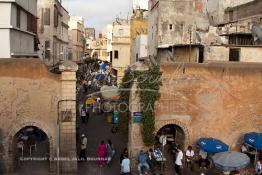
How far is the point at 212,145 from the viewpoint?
1841 cm

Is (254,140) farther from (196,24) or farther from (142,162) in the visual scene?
(196,24)

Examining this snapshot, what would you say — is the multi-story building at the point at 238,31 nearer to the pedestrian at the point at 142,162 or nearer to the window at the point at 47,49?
the pedestrian at the point at 142,162

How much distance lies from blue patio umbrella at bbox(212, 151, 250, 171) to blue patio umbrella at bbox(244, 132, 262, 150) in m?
2.53

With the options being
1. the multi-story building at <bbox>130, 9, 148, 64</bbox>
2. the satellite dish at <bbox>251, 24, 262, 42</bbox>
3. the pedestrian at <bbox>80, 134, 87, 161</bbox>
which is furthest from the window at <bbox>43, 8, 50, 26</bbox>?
the satellite dish at <bbox>251, 24, 262, 42</bbox>

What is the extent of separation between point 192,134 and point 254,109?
3462 millimetres

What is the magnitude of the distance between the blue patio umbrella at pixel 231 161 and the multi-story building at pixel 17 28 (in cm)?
1422

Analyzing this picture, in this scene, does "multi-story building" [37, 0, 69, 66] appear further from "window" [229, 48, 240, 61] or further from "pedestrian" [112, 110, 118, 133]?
"window" [229, 48, 240, 61]

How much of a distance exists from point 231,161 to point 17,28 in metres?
15.7

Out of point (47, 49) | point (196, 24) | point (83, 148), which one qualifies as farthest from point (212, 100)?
point (47, 49)

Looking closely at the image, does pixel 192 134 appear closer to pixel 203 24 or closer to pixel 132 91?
pixel 132 91

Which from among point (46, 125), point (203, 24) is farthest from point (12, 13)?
point (203, 24)

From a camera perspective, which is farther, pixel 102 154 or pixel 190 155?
pixel 102 154

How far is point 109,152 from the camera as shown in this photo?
20172 mm

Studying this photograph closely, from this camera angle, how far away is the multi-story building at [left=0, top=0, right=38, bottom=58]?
75.6ft
